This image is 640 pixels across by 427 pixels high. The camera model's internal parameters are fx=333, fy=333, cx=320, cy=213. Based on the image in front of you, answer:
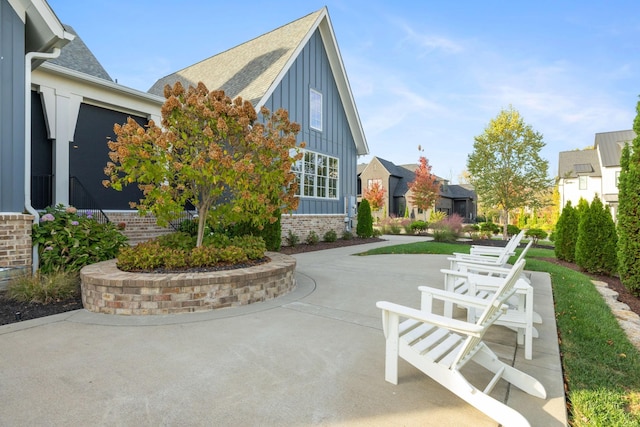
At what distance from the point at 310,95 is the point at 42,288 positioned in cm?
1089

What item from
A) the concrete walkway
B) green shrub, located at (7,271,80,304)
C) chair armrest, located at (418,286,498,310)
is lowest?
the concrete walkway

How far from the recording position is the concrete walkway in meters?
2.13

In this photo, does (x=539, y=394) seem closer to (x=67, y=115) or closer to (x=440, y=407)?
(x=440, y=407)

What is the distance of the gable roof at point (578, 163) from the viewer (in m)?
30.1

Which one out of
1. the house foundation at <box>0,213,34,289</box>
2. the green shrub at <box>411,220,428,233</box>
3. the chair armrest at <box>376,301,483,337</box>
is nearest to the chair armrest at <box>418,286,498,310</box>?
the chair armrest at <box>376,301,483,337</box>

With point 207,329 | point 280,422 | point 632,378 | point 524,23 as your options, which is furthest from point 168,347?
point 524,23

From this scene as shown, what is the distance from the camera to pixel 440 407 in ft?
7.36

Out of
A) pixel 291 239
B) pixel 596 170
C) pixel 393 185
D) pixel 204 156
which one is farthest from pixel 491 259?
pixel 596 170

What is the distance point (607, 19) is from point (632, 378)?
35.2ft

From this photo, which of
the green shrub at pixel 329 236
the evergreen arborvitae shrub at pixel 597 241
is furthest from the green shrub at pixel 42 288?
the evergreen arborvitae shrub at pixel 597 241

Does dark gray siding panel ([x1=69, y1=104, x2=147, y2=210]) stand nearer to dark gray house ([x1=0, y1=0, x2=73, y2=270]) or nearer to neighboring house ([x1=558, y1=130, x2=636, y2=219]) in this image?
dark gray house ([x1=0, y1=0, x2=73, y2=270])

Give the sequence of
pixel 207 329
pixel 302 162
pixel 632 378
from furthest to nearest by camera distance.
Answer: pixel 302 162 → pixel 207 329 → pixel 632 378

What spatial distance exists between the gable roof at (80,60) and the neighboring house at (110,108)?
43 millimetres

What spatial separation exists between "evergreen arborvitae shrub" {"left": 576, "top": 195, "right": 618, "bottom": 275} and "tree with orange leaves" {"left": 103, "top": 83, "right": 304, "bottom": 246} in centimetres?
675
